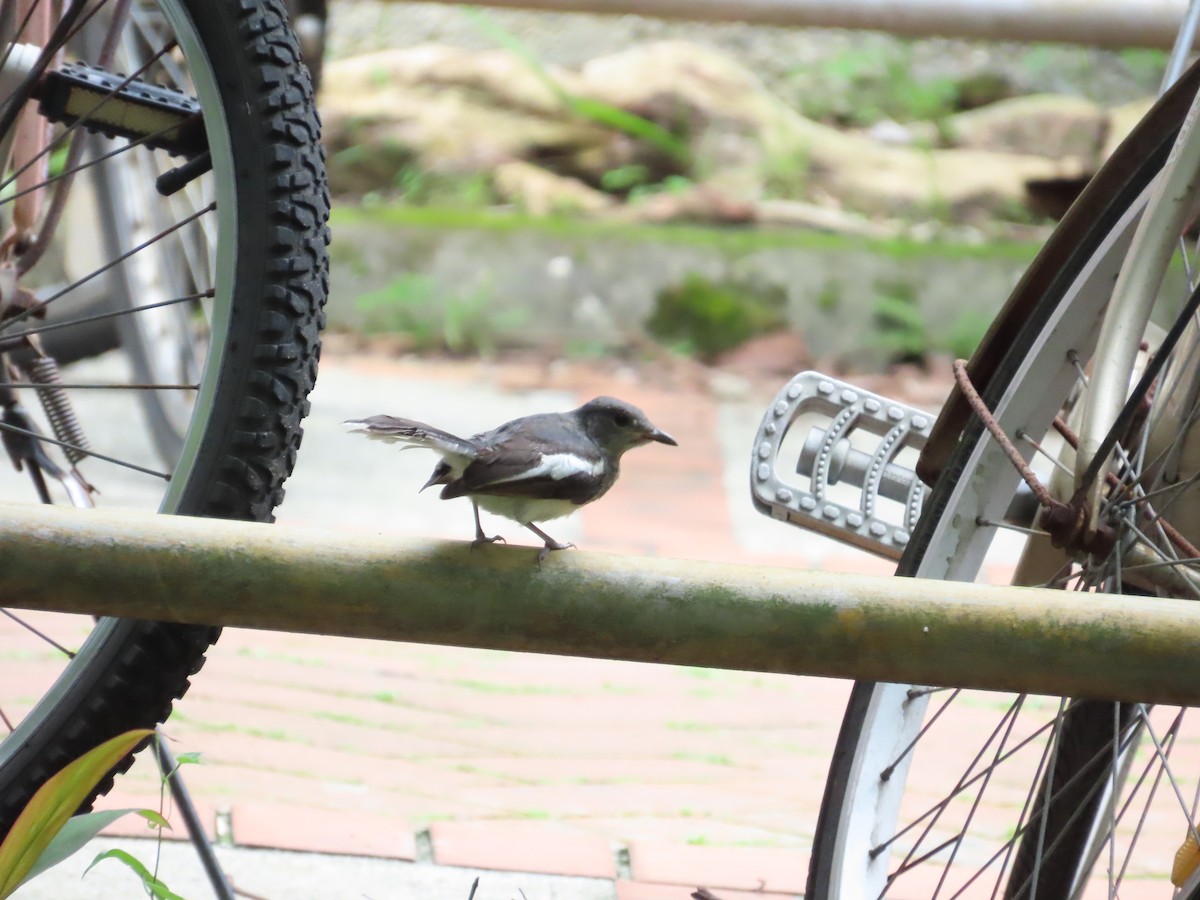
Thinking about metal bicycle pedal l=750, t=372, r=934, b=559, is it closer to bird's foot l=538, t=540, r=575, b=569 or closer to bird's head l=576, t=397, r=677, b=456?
bird's head l=576, t=397, r=677, b=456

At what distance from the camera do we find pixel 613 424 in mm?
1444

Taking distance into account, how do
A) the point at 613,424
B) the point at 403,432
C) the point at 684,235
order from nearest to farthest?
the point at 403,432, the point at 613,424, the point at 684,235

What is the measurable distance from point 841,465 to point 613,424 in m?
0.37

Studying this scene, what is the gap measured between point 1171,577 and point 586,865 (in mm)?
943

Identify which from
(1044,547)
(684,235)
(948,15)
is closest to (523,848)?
(1044,547)

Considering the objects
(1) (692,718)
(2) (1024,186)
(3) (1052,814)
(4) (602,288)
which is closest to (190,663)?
(3) (1052,814)

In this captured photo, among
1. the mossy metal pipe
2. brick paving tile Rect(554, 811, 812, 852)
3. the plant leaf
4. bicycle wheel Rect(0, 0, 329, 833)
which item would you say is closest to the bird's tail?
the mossy metal pipe

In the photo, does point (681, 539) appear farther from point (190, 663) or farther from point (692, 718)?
point (190, 663)

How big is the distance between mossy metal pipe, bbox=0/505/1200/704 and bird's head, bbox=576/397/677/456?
0.39 meters

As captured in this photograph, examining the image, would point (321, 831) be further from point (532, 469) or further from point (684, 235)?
point (684, 235)

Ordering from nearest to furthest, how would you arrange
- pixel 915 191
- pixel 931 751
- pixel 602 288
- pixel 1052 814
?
pixel 1052 814, pixel 931 751, pixel 602 288, pixel 915 191

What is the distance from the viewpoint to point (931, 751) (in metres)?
2.41

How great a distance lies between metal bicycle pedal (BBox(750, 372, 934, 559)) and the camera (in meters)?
1.65

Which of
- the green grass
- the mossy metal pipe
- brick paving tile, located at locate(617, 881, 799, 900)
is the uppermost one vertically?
the green grass
